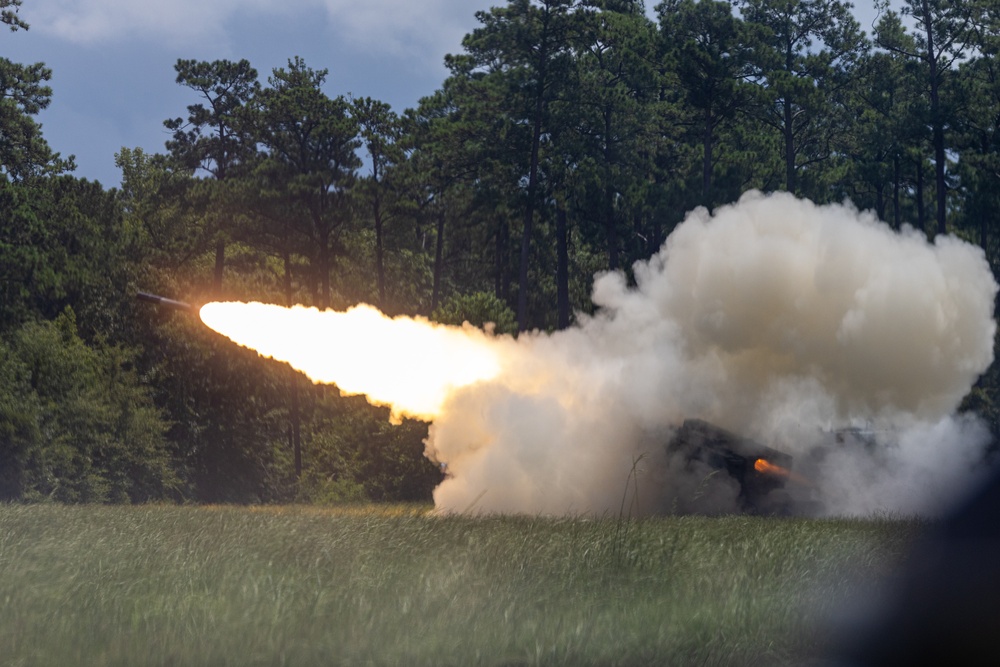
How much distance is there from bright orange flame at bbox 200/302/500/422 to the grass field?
34.5 feet

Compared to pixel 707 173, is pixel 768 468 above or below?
below

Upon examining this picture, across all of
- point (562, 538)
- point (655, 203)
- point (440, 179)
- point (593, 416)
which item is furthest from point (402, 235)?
point (562, 538)

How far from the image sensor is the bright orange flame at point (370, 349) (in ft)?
101

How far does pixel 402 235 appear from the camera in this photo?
76625 mm

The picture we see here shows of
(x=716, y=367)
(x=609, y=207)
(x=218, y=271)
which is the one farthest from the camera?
(x=218, y=271)

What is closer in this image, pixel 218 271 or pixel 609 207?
pixel 609 207

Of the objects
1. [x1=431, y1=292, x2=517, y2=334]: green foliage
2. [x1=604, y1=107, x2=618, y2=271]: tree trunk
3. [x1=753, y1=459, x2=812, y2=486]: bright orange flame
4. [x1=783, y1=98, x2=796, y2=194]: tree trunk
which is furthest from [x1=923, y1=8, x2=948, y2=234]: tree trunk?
[x1=753, y1=459, x2=812, y2=486]: bright orange flame

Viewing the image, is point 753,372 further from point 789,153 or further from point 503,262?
point 503,262

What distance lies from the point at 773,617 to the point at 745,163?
161ft

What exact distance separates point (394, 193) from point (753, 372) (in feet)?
129

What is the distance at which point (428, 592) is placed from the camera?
14164mm

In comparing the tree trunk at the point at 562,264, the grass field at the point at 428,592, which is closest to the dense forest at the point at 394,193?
the tree trunk at the point at 562,264

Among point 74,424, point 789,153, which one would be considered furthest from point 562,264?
point 74,424

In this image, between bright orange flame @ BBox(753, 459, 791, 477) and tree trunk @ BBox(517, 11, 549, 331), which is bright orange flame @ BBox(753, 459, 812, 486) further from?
tree trunk @ BBox(517, 11, 549, 331)
